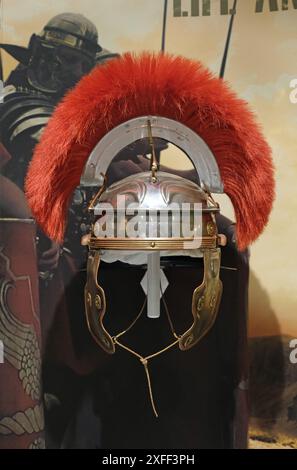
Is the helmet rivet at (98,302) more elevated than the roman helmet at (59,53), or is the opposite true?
the roman helmet at (59,53)

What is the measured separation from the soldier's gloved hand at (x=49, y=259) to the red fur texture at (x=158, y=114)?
0.78 ft

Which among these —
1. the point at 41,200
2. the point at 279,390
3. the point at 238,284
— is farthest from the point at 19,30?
the point at 279,390

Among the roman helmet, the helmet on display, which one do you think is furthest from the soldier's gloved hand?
the roman helmet

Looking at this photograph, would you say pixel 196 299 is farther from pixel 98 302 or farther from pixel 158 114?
pixel 158 114

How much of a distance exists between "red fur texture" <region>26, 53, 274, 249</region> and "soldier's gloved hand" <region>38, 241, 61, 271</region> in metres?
0.24

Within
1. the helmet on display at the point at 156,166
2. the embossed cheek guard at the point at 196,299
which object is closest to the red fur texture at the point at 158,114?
the helmet on display at the point at 156,166

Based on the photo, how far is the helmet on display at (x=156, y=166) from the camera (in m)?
1.28

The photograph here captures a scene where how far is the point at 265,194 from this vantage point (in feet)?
4.49

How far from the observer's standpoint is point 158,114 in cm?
139

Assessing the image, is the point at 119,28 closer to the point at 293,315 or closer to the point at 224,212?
the point at 224,212

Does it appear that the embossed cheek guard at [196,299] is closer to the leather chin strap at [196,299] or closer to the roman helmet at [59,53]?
the leather chin strap at [196,299]

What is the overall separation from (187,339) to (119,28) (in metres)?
0.94

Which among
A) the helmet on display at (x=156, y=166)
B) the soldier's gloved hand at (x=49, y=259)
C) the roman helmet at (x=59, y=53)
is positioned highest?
the roman helmet at (x=59, y=53)

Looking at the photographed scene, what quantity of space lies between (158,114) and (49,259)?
0.57 meters
